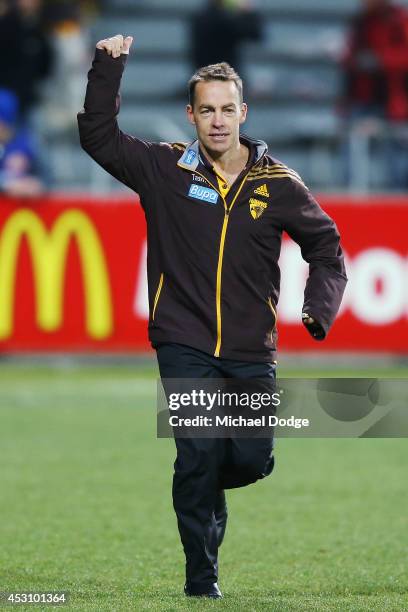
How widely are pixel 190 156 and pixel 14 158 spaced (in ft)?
29.1

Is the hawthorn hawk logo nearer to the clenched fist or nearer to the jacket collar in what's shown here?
the jacket collar

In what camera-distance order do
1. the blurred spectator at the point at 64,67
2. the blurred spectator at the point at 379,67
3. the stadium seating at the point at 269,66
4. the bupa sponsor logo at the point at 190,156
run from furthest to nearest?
the stadium seating at the point at 269,66 → the blurred spectator at the point at 379,67 → the blurred spectator at the point at 64,67 → the bupa sponsor logo at the point at 190,156

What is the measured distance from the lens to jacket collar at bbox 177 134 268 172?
5.68 meters

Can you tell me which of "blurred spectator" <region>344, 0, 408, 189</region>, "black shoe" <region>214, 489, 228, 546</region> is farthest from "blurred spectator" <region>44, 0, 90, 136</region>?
"black shoe" <region>214, 489, 228, 546</region>

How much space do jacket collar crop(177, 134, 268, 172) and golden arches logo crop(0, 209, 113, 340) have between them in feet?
27.2

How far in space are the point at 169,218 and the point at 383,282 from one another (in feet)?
28.6

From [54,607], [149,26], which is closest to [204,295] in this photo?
[54,607]

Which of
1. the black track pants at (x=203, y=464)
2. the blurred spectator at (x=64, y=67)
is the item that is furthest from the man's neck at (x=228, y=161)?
the blurred spectator at (x=64, y=67)

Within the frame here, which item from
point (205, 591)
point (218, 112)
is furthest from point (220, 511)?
point (218, 112)

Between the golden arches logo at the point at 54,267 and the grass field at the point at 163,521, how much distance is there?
201 cm

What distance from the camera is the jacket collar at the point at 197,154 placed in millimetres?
5680

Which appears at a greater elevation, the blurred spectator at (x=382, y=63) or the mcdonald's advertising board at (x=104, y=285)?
the blurred spectator at (x=382, y=63)

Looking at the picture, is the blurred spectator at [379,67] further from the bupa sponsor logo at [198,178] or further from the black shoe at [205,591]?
the black shoe at [205,591]

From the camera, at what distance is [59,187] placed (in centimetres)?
1598
